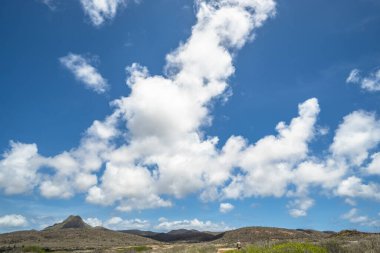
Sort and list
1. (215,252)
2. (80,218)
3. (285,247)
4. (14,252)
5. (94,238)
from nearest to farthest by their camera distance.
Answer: (285,247)
(215,252)
(14,252)
(94,238)
(80,218)

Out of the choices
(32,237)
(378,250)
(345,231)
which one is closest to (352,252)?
(378,250)

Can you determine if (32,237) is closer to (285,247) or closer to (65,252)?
(65,252)

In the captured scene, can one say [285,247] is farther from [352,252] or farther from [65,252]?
[65,252]

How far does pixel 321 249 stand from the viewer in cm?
2345

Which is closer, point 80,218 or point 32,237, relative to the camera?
point 32,237

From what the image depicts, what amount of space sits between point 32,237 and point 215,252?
78.1m

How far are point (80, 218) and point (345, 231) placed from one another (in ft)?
415

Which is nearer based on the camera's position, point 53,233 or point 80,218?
point 53,233

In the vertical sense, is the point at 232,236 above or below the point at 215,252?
above

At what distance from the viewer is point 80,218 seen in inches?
6841

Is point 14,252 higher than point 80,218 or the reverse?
the reverse

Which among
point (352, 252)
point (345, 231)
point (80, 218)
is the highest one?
point (80, 218)

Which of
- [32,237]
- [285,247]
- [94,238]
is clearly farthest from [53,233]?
[285,247]

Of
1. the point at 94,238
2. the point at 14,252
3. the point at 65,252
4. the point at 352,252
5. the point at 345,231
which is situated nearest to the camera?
the point at 352,252
